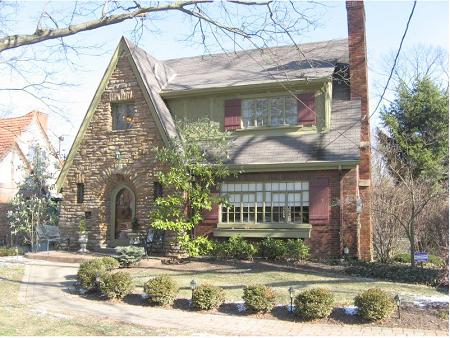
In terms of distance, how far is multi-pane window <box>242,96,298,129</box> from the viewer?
56.1 feet

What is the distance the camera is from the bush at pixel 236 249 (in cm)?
1506

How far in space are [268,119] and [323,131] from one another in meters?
1.96

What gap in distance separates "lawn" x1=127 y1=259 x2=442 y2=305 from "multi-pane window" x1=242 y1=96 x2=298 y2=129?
517 centimetres

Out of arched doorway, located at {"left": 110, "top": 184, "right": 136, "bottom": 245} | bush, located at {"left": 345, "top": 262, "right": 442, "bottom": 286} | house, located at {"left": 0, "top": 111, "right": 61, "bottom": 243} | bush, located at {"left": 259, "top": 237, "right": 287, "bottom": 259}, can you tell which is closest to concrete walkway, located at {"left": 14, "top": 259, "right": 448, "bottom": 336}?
bush, located at {"left": 345, "top": 262, "right": 442, "bottom": 286}

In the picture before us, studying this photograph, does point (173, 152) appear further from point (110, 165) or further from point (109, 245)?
point (109, 245)

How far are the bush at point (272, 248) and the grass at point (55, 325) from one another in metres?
7.51

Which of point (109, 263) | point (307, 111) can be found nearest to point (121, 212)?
point (109, 263)

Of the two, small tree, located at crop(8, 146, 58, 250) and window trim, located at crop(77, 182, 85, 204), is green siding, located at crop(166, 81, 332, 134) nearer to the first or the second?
window trim, located at crop(77, 182, 85, 204)

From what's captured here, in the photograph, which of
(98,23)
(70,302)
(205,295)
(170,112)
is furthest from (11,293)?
(170,112)

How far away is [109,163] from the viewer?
1767cm

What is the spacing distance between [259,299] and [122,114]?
11.3m

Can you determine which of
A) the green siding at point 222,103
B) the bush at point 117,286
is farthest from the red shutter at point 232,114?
the bush at point 117,286

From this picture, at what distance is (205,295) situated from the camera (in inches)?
350

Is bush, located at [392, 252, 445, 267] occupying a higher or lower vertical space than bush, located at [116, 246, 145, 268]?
lower
